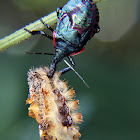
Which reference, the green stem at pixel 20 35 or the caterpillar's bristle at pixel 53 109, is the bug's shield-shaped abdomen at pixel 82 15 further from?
the caterpillar's bristle at pixel 53 109

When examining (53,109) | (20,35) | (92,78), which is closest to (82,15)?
(20,35)

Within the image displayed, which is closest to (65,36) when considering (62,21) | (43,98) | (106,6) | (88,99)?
(62,21)

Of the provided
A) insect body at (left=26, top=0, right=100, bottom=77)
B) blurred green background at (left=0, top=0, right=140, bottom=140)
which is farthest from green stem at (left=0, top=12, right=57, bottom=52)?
blurred green background at (left=0, top=0, right=140, bottom=140)

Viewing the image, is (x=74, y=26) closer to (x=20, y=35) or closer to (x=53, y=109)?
(x=20, y=35)

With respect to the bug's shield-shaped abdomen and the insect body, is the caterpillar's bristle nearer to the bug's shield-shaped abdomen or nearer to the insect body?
the insect body

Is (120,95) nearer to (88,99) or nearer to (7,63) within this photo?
(88,99)

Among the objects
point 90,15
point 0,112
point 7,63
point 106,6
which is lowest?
point 90,15
